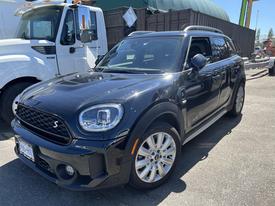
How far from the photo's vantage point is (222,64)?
4.32 metres

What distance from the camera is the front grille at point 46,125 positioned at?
2.35 metres

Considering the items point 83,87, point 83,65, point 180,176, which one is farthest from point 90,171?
point 83,65

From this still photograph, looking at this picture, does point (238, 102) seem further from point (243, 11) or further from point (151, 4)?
point (243, 11)

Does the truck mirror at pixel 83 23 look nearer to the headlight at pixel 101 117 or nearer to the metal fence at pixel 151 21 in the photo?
the metal fence at pixel 151 21

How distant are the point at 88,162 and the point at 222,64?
3.04m

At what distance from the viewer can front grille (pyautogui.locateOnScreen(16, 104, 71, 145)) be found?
7.71ft

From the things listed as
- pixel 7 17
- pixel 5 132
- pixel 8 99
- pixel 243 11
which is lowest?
pixel 5 132

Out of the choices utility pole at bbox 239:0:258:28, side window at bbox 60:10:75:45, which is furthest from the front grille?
utility pole at bbox 239:0:258:28

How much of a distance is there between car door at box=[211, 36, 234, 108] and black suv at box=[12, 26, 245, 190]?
1.12 feet

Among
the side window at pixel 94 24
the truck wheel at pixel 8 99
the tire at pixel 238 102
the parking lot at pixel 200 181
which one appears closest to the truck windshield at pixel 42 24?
the side window at pixel 94 24

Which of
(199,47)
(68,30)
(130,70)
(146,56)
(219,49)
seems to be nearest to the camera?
(130,70)

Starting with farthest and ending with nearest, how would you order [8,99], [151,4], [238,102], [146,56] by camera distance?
1. [151,4]
2. [238,102]
3. [8,99]
4. [146,56]

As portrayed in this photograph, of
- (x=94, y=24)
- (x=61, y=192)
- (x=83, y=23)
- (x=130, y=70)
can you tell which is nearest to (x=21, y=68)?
(x=83, y=23)

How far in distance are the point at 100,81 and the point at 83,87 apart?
0.25 m
